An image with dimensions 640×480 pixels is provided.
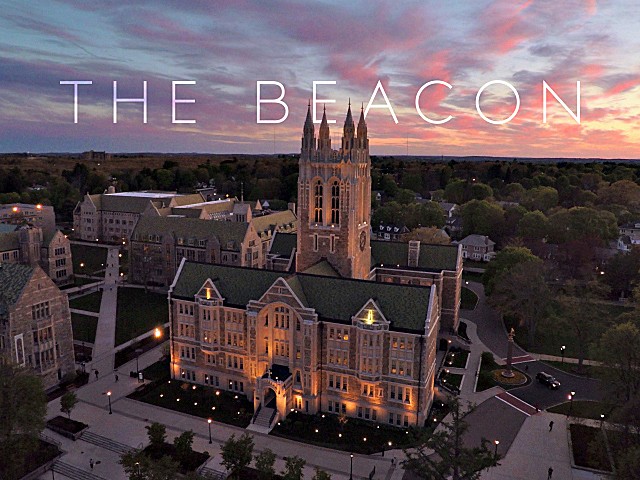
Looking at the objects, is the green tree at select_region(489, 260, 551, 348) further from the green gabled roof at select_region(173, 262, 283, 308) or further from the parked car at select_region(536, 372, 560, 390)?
the green gabled roof at select_region(173, 262, 283, 308)

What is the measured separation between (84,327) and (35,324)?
24.2m

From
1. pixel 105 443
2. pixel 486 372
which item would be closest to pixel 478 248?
pixel 486 372

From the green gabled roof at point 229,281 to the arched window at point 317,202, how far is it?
524 inches

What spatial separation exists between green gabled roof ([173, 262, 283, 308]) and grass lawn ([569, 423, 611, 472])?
38.9 meters

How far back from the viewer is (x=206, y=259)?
11031 centimetres

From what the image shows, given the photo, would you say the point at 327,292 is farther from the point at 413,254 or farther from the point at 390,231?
the point at 390,231

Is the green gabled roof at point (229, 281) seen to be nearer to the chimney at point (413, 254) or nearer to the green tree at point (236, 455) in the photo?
the green tree at point (236, 455)

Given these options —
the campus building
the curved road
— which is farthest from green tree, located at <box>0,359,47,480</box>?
the curved road

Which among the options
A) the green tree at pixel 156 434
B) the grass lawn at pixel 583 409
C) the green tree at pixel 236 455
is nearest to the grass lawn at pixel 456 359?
the grass lawn at pixel 583 409

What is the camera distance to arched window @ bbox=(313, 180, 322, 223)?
243 feet

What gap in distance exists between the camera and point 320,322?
59.9 metres

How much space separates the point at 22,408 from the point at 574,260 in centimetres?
11145

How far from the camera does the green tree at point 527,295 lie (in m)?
80.1

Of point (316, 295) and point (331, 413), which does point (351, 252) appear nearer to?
point (316, 295)
